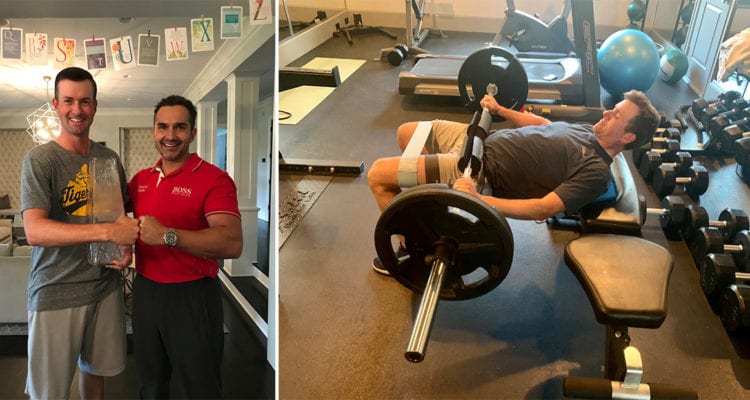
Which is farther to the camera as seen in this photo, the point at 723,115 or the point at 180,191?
the point at 723,115

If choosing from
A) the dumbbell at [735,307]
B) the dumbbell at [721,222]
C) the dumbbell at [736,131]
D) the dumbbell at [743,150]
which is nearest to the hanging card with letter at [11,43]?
the dumbbell at [735,307]

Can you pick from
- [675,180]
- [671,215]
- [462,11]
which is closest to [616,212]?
[671,215]

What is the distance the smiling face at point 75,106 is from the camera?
75 cm

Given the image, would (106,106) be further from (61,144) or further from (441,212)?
(441,212)

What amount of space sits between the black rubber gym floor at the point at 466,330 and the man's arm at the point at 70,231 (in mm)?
1218

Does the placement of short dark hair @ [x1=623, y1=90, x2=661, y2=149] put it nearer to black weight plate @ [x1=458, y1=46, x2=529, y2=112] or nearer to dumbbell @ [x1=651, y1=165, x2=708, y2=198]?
black weight plate @ [x1=458, y1=46, x2=529, y2=112]

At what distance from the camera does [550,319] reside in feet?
7.33

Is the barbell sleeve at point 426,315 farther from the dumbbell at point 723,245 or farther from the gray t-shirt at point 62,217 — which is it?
the dumbbell at point 723,245

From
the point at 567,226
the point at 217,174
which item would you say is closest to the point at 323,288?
the point at 567,226

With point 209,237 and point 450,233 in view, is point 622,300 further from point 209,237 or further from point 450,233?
point 209,237

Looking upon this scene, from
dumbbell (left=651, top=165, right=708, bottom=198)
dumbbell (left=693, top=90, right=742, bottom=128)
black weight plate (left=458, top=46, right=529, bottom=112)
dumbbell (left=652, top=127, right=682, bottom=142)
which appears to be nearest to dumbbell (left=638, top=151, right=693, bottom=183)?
dumbbell (left=651, top=165, right=708, bottom=198)

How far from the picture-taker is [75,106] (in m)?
0.76

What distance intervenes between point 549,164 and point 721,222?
2.88 ft

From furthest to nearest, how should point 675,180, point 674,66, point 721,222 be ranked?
point 674,66, point 675,180, point 721,222
